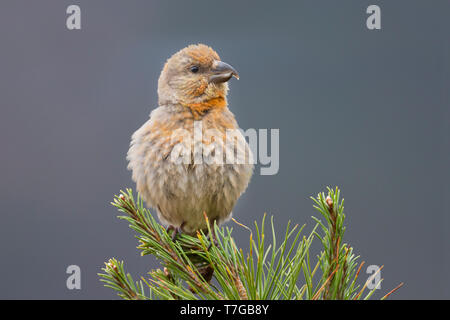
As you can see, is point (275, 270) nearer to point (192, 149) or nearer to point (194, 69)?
point (192, 149)

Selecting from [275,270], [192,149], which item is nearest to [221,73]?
[192,149]

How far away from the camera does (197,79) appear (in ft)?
4.41

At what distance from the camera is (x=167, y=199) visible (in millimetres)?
1249

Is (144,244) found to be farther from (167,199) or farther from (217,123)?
(217,123)

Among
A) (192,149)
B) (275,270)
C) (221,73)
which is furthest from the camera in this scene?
(221,73)

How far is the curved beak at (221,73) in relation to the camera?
131cm

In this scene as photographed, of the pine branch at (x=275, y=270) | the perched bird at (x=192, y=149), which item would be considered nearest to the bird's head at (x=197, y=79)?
the perched bird at (x=192, y=149)

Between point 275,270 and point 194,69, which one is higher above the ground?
point 194,69

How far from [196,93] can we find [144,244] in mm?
508

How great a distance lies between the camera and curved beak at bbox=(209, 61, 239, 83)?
4.31 ft

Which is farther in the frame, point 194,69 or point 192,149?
point 194,69

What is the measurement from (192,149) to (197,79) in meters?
0.24
